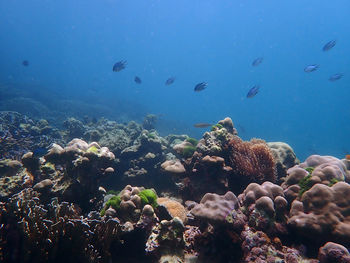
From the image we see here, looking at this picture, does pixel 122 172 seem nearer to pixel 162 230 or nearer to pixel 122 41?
pixel 162 230

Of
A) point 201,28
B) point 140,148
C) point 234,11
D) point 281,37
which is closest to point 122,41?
point 201,28

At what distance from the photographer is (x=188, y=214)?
15.7 ft

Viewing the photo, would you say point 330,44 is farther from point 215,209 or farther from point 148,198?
point 148,198

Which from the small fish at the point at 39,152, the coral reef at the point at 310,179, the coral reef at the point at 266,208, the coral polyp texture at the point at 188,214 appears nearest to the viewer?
the coral polyp texture at the point at 188,214

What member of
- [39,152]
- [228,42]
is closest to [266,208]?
[39,152]

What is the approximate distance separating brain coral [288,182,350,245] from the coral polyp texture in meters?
0.02

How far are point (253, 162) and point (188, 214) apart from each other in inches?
91.5

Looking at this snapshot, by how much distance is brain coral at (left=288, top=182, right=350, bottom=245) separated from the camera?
3.35 metres

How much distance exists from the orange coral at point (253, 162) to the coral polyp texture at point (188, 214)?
3cm

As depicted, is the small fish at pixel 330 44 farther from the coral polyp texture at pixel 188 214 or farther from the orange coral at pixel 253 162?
the orange coral at pixel 253 162

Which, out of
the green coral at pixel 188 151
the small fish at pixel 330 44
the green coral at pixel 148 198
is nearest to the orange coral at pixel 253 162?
the green coral at pixel 188 151

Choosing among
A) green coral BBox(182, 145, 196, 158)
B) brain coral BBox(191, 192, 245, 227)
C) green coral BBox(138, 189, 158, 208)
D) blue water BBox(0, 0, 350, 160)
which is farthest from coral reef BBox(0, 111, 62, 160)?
blue water BBox(0, 0, 350, 160)

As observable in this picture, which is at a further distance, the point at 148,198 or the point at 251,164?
the point at 251,164

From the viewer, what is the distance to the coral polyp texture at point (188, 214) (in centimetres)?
307
